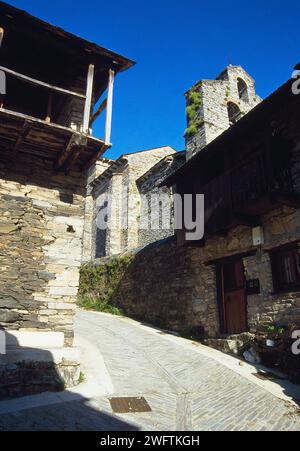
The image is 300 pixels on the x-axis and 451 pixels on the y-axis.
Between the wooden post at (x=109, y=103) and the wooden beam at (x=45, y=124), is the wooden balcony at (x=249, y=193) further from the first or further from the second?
the wooden beam at (x=45, y=124)

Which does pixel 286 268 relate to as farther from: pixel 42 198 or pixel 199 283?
pixel 42 198

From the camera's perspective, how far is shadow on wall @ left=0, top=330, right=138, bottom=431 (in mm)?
3827

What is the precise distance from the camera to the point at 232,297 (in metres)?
9.43

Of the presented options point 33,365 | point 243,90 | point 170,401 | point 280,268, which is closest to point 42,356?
point 33,365

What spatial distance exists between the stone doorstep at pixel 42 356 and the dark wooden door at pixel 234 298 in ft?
16.6

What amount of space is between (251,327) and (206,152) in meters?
5.47

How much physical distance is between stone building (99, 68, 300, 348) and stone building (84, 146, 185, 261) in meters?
6.06

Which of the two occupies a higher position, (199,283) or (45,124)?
(45,124)

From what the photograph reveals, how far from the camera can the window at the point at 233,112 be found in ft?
57.7

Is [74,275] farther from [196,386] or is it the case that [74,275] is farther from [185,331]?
[185,331]

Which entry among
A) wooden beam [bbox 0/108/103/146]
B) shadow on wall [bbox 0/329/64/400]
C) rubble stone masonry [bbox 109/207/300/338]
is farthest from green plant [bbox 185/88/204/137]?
shadow on wall [bbox 0/329/64/400]

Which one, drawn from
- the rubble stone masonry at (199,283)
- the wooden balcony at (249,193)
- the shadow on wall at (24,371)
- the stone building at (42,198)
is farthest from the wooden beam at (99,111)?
the shadow on wall at (24,371)

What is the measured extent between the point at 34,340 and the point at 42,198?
287 centimetres
